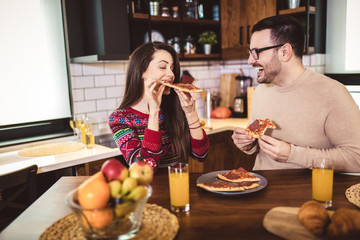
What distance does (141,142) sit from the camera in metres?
1.88

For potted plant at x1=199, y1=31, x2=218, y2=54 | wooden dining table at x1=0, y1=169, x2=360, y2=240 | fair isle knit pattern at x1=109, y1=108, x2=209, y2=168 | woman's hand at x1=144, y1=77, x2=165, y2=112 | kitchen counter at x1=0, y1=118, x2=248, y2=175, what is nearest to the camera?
wooden dining table at x1=0, y1=169, x2=360, y2=240

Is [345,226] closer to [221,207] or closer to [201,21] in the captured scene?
[221,207]

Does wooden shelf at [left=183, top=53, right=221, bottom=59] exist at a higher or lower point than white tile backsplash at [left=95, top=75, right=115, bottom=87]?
higher

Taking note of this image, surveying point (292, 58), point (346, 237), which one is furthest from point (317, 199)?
point (292, 58)

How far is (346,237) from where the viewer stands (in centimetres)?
89

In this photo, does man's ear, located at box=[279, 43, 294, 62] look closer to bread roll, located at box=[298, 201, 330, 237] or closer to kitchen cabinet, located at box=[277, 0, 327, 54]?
bread roll, located at box=[298, 201, 330, 237]

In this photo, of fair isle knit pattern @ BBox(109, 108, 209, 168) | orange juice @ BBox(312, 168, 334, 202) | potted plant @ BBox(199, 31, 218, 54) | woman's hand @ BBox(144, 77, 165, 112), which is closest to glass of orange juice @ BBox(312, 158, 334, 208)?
orange juice @ BBox(312, 168, 334, 202)

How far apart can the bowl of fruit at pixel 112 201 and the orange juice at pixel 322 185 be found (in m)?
0.63

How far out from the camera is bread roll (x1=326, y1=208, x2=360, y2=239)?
88 cm

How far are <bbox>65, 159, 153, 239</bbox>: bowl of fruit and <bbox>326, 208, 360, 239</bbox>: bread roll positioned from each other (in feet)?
1.76

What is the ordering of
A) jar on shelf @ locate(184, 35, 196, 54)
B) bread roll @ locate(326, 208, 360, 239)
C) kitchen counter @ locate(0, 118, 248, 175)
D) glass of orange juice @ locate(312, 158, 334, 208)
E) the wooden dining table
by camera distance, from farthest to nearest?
jar on shelf @ locate(184, 35, 196, 54), kitchen counter @ locate(0, 118, 248, 175), glass of orange juice @ locate(312, 158, 334, 208), the wooden dining table, bread roll @ locate(326, 208, 360, 239)

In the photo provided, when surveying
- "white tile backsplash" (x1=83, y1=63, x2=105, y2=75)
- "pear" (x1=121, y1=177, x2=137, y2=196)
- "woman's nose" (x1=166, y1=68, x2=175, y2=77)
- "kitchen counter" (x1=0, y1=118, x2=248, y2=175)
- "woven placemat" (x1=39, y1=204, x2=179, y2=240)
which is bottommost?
"kitchen counter" (x1=0, y1=118, x2=248, y2=175)

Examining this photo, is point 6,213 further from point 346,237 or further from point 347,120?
point 347,120

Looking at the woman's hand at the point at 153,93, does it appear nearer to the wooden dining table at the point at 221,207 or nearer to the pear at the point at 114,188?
the wooden dining table at the point at 221,207
